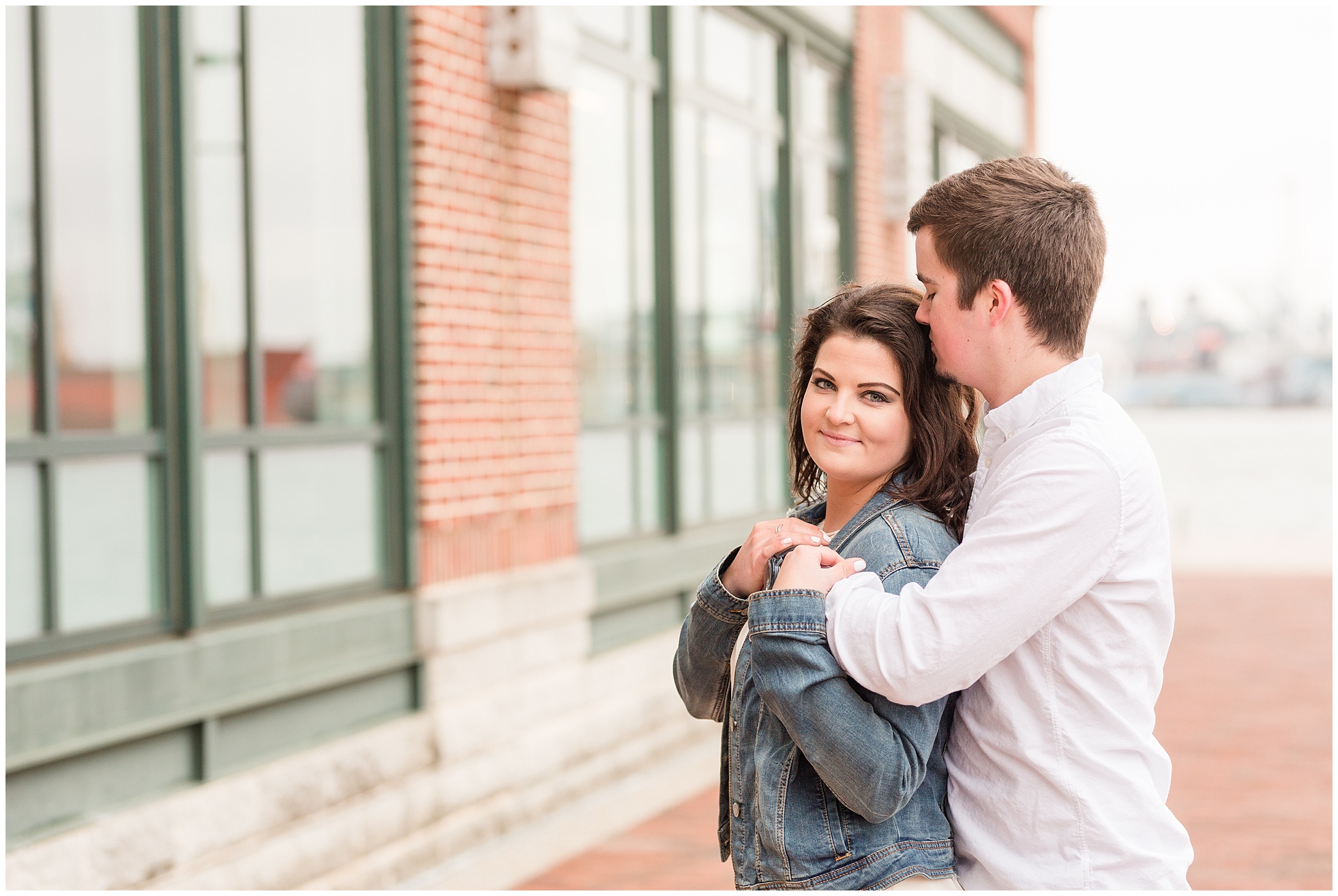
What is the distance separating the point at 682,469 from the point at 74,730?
4502 millimetres

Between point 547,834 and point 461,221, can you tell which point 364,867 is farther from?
point 461,221

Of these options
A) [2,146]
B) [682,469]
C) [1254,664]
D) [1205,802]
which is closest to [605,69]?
[682,469]

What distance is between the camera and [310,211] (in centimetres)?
538

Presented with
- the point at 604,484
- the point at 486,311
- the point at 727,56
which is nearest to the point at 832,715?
the point at 486,311

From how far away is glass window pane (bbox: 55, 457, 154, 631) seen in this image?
4.30 metres

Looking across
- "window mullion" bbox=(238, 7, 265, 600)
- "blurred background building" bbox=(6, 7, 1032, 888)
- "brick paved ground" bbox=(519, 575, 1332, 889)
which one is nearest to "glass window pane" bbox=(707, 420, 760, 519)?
"blurred background building" bbox=(6, 7, 1032, 888)

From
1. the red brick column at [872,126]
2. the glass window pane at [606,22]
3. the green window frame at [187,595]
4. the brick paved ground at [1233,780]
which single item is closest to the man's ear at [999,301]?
the green window frame at [187,595]

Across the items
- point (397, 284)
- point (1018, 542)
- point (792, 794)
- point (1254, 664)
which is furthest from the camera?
point (1254, 664)

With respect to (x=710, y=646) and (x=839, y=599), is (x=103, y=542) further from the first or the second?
(x=839, y=599)

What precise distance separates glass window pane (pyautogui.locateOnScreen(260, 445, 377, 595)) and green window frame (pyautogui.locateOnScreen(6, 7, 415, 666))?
0.05 m

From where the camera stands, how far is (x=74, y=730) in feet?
13.5

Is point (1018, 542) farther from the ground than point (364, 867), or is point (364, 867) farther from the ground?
point (1018, 542)

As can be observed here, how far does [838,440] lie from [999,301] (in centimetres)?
36

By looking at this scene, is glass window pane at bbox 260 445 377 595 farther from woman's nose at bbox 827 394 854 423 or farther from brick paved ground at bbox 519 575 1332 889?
woman's nose at bbox 827 394 854 423
